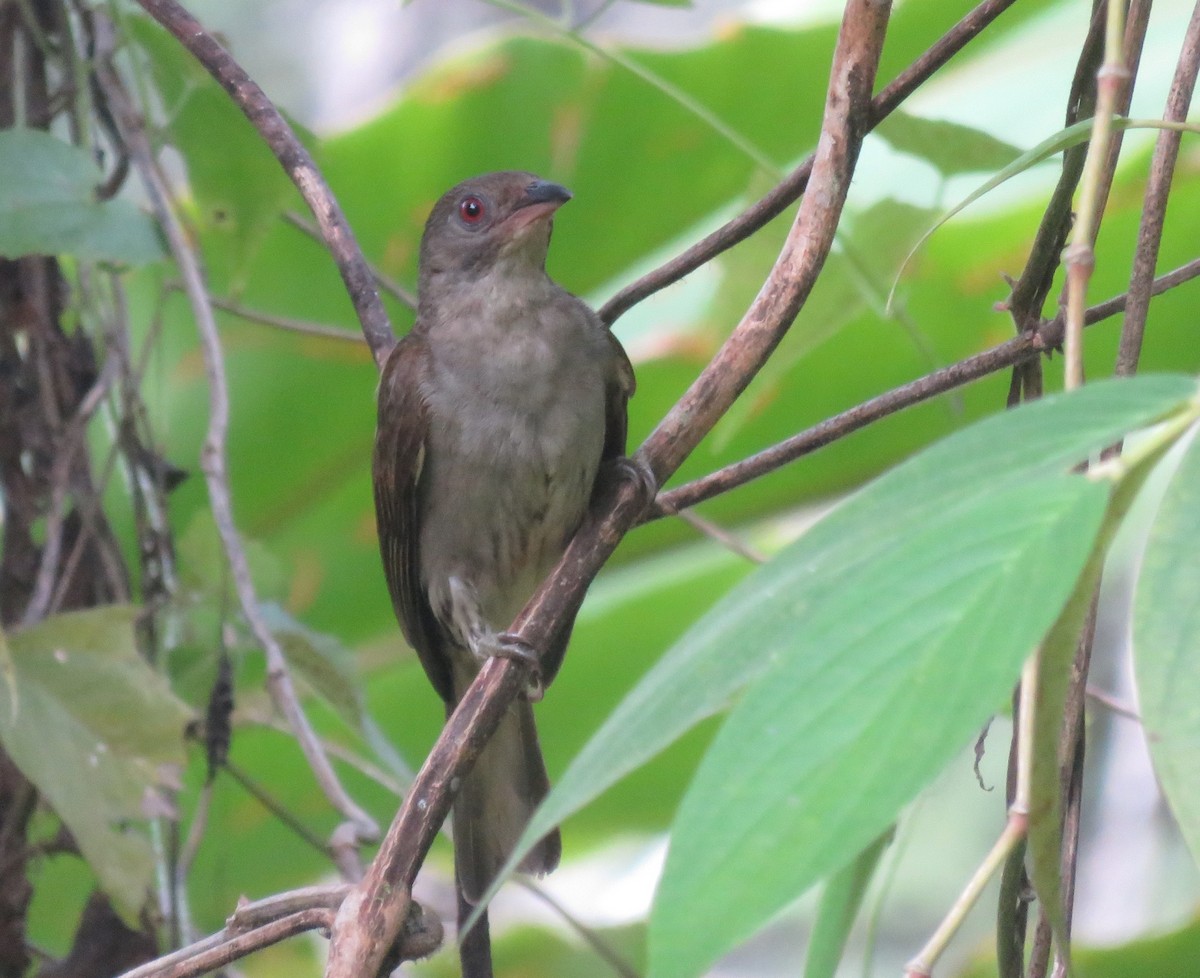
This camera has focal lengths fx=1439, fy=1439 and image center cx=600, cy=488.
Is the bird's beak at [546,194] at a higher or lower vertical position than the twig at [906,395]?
higher

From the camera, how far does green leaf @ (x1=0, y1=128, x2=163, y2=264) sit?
236cm

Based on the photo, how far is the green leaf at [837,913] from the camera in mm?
896

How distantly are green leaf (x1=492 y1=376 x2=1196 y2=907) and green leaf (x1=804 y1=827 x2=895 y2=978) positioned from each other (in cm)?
17

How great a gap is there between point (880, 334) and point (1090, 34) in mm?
3054

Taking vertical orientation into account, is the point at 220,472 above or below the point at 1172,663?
above

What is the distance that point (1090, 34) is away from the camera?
1.79 meters

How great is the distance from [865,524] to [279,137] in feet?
6.05

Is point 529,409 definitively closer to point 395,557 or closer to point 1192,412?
point 395,557

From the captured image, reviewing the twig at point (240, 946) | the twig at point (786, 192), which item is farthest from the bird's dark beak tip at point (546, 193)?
the twig at point (240, 946)

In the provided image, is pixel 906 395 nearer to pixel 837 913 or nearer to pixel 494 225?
pixel 837 913

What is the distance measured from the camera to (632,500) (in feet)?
5.97

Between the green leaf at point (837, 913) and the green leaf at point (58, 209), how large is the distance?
1.87 meters

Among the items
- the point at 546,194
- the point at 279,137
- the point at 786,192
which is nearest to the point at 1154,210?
the point at 786,192

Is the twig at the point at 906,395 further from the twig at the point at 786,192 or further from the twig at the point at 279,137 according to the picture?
the twig at the point at 279,137
